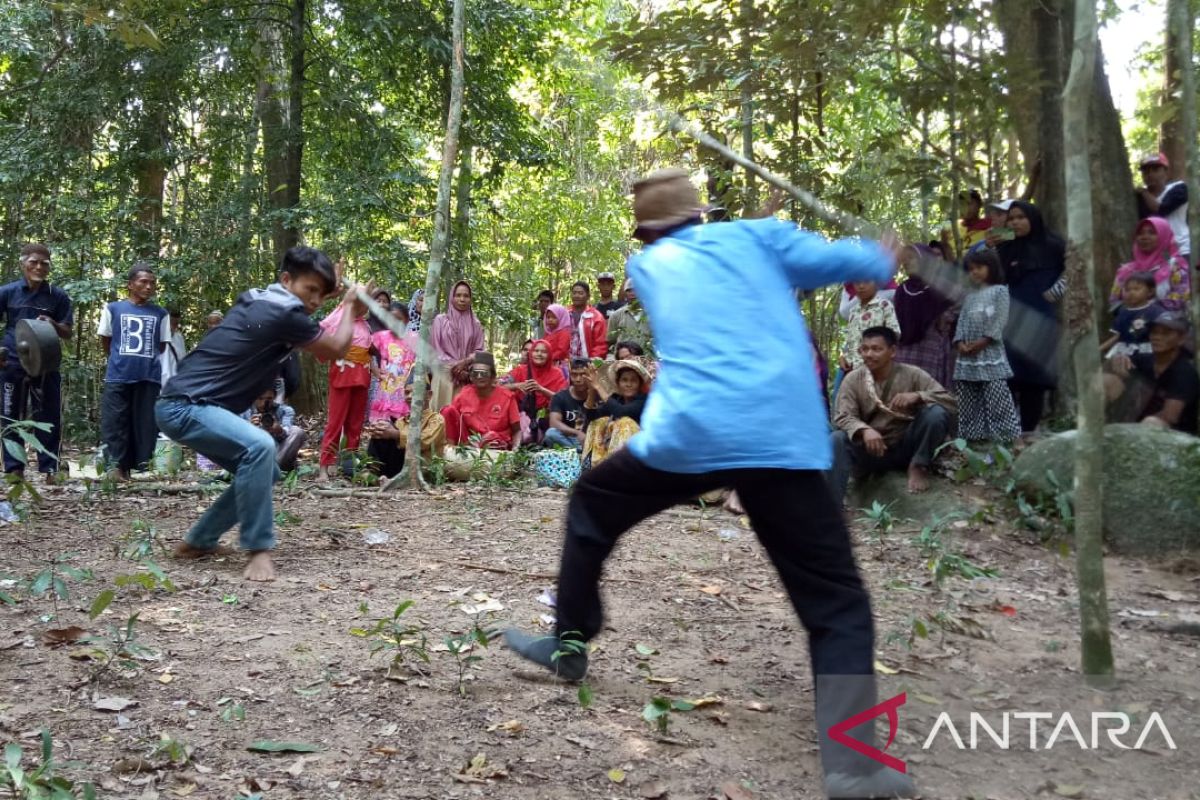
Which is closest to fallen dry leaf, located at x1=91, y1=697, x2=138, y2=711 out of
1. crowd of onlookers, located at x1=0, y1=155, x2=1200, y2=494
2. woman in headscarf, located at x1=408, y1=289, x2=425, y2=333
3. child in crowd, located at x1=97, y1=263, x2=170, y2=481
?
crowd of onlookers, located at x1=0, y1=155, x2=1200, y2=494

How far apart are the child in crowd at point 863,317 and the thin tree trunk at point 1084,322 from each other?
3.85 meters

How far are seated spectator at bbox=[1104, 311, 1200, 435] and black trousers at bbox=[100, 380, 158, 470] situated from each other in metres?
7.02

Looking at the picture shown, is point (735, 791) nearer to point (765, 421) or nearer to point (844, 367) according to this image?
point (765, 421)

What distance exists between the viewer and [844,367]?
778 cm

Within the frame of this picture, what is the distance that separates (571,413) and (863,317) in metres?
2.63

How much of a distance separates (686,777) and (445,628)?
147cm

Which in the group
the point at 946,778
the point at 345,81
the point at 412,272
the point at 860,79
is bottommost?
the point at 946,778

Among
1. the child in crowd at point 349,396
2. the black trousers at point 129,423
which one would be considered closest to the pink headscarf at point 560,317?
the child in crowd at point 349,396

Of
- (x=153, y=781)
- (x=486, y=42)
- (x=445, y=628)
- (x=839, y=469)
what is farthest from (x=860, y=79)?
(x=153, y=781)

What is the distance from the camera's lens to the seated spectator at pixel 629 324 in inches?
379

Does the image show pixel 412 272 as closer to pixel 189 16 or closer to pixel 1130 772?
pixel 189 16

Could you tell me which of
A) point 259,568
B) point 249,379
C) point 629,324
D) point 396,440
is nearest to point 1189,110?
point 249,379

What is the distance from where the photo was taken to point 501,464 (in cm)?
758

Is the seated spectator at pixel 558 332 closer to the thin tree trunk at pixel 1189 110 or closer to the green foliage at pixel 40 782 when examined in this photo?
the thin tree trunk at pixel 1189 110
